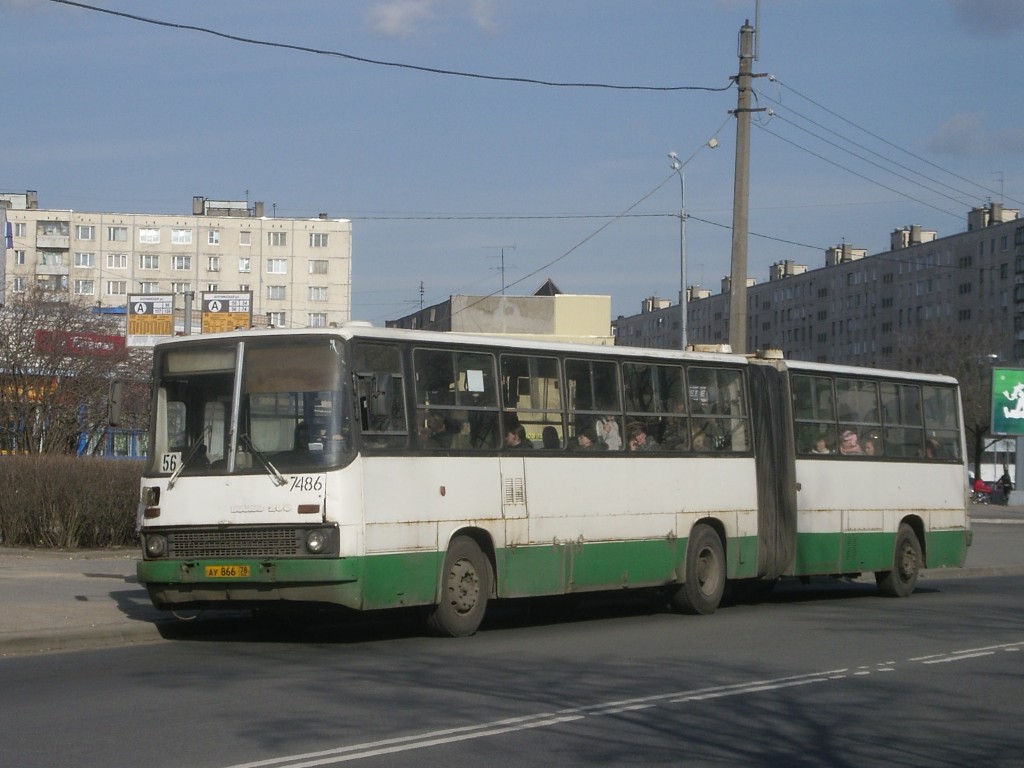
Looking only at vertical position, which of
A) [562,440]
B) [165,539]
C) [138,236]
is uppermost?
[138,236]

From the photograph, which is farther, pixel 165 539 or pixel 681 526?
pixel 681 526

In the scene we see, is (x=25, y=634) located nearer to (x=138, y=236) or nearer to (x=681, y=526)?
(x=681, y=526)

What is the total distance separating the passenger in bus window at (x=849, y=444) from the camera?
20578mm

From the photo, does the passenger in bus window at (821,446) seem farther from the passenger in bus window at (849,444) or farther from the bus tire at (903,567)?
the bus tire at (903,567)

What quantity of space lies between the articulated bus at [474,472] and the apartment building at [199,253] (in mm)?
109729

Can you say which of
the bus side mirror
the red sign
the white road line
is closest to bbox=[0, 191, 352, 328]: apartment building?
the red sign

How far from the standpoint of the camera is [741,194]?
25.2 metres

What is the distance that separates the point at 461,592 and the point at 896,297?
13185 centimetres

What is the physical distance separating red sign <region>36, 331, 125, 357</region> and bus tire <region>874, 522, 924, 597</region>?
20203 mm

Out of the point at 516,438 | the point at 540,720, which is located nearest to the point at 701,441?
the point at 516,438

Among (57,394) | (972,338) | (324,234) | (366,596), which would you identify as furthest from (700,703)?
(324,234)

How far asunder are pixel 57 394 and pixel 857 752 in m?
26.7

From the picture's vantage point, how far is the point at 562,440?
16234 mm

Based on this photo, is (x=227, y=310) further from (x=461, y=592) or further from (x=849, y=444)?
(x=461, y=592)
